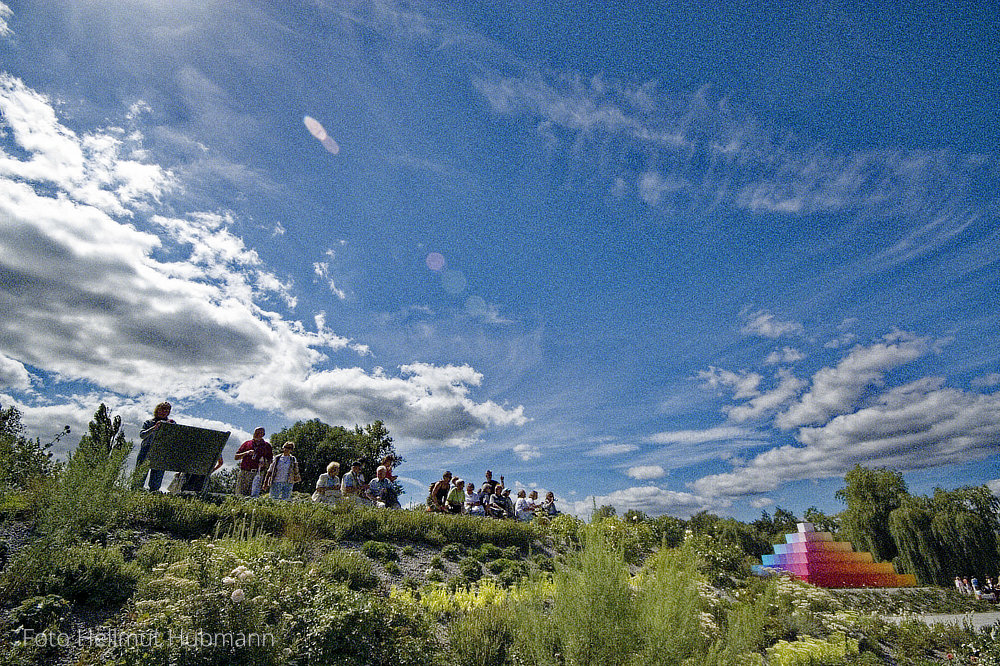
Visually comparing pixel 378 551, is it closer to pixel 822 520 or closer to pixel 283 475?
pixel 283 475

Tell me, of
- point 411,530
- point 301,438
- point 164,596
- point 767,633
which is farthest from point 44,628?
point 301,438

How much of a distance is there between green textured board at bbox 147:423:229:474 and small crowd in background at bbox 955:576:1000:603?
26.2 m

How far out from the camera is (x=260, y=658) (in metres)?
4.30

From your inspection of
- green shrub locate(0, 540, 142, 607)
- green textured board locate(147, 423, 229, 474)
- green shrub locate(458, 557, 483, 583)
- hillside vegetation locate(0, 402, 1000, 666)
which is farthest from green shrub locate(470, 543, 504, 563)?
green shrub locate(0, 540, 142, 607)

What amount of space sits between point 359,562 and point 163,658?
11.6 feet

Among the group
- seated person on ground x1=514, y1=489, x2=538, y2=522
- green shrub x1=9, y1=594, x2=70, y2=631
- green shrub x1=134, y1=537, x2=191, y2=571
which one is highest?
seated person on ground x1=514, y1=489, x2=538, y2=522

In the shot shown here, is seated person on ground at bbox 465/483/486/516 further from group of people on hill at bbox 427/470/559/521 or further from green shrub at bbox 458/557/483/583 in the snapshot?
green shrub at bbox 458/557/483/583

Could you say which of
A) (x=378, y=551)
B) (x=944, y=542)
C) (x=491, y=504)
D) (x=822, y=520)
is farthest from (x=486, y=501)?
(x=822, y=520)

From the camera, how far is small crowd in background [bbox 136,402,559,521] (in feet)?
32.9

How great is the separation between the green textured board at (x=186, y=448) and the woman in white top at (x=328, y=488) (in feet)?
7.44

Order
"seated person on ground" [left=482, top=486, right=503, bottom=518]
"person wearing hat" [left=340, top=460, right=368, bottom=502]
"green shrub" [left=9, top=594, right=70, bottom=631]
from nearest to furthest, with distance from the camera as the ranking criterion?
"green shrub" [left=9, top=594, right=70, bottom=631] < "person wearing hat" [left=340, top=460, right=368, bottom=502] < "seated person on ground" [left=482, top=486, right=503, bottom=518]

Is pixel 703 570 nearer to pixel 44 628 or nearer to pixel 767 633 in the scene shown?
pixel 767 633

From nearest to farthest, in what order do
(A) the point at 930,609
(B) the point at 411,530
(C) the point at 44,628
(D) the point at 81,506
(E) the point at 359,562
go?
(C) the point at 44,628 → (D) the point at 81,506 → (E) the point at 359,562 → (B) the point at 411,530 → (A) the point at 930,609

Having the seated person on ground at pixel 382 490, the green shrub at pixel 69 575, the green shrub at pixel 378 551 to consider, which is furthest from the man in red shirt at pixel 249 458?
the green shrub at pixel 69 575
